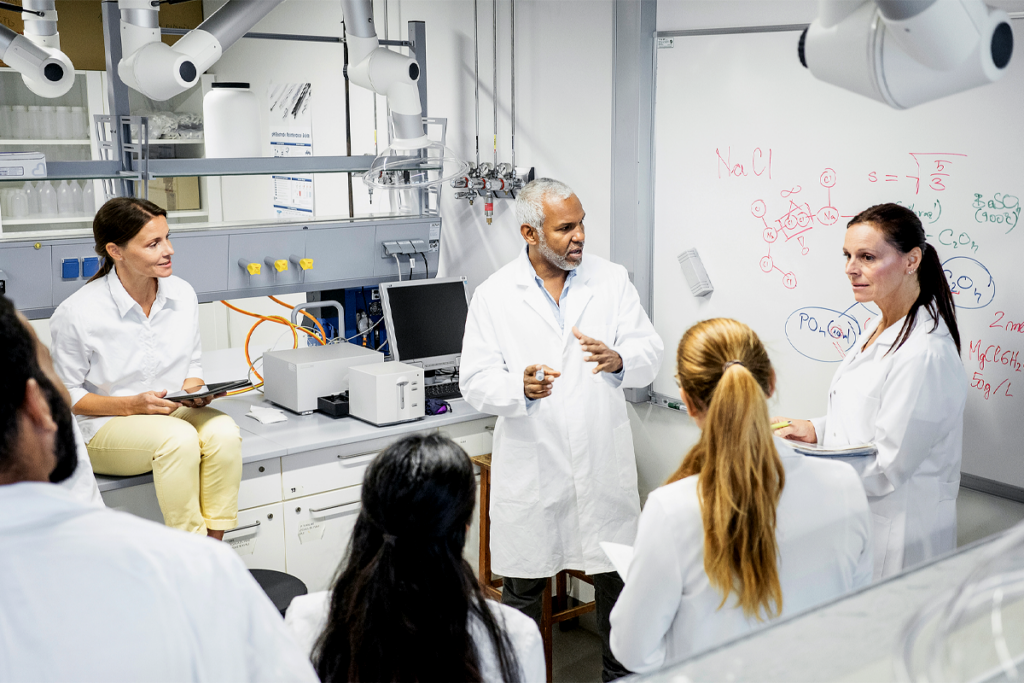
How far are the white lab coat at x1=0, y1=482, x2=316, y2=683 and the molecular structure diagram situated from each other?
1.94 meters

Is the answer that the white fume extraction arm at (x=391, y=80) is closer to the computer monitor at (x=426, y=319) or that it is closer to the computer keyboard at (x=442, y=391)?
the computer monitor at (x=426, y=319)

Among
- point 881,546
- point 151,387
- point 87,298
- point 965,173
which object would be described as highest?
point 965,173

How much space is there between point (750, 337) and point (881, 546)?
2.54 ft

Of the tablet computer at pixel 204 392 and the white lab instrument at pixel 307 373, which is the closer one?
the tablet computer at pixel 204 392

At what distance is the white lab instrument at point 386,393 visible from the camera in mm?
2848

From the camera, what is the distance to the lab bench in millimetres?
2639

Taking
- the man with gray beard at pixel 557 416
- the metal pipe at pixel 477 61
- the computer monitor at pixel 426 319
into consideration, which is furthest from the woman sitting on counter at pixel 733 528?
the metal pipe at pixel 477 61

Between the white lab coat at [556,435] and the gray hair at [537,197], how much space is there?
0.15 m

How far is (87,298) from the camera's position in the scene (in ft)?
8.08

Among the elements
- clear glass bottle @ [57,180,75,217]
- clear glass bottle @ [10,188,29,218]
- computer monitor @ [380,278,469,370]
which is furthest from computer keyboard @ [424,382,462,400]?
clear glass bottle @ [10,188,29,218]

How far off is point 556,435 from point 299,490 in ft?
2.83

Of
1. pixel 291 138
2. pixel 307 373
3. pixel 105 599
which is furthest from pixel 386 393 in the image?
pixel 291 138

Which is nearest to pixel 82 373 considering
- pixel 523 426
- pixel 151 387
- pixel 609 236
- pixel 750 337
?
pixel 151 387

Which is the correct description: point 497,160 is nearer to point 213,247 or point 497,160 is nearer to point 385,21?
point 385,21
